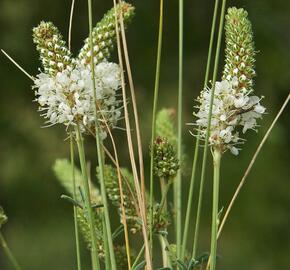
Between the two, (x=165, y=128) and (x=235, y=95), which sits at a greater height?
(x=165, y=128)

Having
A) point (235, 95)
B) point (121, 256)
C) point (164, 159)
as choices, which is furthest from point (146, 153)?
point (235, 95)

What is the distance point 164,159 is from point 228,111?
137 mm

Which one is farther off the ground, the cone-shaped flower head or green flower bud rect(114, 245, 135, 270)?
the cone-shaped flower head

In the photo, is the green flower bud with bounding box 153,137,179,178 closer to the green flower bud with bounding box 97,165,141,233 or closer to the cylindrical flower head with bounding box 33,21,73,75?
the green flower bud with bounding box 97,165,141,233

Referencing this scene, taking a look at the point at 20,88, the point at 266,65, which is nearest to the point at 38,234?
the point at 20,88

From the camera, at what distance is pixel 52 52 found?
1.09 metres

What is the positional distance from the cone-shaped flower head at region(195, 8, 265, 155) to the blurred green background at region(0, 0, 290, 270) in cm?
297

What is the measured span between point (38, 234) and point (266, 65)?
4.56ft

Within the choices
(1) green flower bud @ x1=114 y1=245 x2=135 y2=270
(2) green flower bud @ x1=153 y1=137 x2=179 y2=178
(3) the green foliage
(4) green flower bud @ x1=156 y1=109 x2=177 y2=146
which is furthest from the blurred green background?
(2) green flower bud @ x1=153 y1=137 x2=179 y2=178

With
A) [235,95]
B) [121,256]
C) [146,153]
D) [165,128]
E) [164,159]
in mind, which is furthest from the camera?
[146,153]

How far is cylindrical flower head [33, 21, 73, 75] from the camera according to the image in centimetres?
109

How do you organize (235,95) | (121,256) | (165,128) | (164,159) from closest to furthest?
(235,95)
(164,159)
(121,256)
(165,128)

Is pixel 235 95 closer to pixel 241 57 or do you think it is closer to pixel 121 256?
pixel 241 57

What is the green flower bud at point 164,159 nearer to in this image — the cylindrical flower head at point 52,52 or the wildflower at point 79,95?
the wildflower at point 79,95
